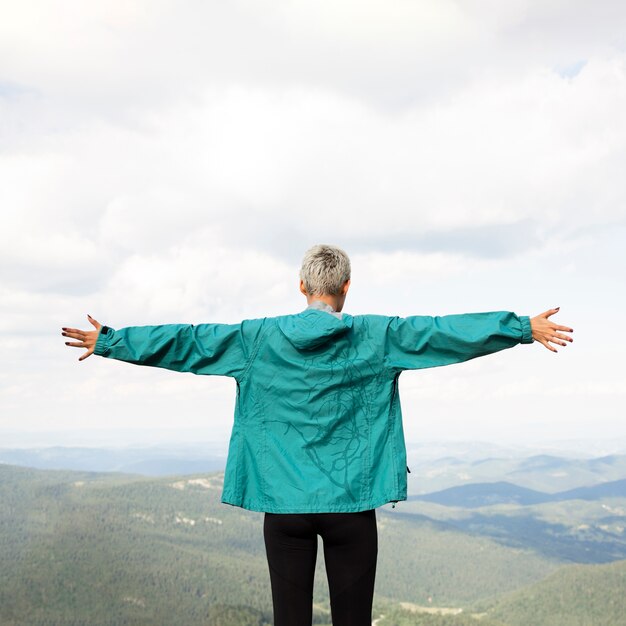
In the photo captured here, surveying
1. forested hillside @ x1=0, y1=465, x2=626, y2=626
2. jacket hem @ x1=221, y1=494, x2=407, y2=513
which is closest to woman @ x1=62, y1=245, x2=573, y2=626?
jacket hem @ x1=221, y1=494, x2=407, y2=513

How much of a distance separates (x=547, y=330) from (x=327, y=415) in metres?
1.57

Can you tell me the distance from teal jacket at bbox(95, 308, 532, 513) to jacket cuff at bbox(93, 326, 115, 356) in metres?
0.73

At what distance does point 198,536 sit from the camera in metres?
174

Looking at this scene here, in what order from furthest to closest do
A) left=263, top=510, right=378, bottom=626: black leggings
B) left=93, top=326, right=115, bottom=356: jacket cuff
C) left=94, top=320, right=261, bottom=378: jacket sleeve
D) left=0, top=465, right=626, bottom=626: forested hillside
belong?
left=0, top=465, right=626, bottom=626: forested hillside, left=93, top=326, right=115, bottom=356: jacket cuff, left=94, top=320, right=261, bottom=378: jacket sleeve, left=263, top=510, right=378, bottom=626: black leggings

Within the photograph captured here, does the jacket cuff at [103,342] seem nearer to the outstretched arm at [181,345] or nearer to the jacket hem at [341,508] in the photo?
the outstretched arm at [181,345]

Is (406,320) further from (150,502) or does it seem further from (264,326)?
(150,502)

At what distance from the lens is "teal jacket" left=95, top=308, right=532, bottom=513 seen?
4566 millimetres

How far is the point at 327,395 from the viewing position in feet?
15.2

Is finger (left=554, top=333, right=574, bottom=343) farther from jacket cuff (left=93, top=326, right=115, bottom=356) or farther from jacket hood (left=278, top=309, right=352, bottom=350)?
jacket cuff (left=93, top=326, right=115, bottom=356)

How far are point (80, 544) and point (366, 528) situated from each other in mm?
162317

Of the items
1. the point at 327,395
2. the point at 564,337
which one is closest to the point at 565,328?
the point at 564,337

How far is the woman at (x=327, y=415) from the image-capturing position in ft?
14.8

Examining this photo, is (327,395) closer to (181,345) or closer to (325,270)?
(325,270)

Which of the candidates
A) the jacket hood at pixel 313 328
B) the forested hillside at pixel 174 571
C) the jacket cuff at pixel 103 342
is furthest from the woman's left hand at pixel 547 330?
the forested hillside at pixel 174 571
